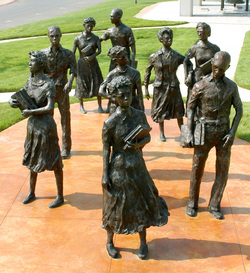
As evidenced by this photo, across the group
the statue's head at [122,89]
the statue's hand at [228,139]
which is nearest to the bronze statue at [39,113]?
the statue's head at [122,89]

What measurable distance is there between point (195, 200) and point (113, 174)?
5.98 feet

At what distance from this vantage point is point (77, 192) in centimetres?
726

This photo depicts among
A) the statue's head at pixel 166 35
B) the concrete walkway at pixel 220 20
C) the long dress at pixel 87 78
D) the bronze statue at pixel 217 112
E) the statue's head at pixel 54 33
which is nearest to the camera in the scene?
the bronze statue at pixel 217 112

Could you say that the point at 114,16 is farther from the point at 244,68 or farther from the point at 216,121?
the point at 244,68

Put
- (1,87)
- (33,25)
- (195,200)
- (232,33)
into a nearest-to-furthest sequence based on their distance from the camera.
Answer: (195,200), (1,87), (232,33), (33,25)

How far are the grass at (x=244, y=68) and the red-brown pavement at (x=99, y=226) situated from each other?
18.9ft

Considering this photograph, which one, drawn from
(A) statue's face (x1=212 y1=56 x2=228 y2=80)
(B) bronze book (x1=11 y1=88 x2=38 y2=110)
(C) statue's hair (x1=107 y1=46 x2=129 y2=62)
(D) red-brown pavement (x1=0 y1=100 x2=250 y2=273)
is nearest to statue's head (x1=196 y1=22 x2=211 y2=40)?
(C) statue's hair (x1=107 y1=46 x2=129 y2=62)

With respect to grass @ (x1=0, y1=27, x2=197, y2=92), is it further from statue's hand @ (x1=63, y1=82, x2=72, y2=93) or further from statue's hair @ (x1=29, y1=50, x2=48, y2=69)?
statue's hair @ (x1=29, y1=50, x2=48, y2=69)

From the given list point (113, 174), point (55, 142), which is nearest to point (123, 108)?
point (113, 174)

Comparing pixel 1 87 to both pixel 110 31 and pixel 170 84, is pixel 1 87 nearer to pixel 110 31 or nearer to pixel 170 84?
pixel 110 31

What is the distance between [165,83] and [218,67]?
3.34 meters

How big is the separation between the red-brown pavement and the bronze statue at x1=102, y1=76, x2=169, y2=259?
578mm

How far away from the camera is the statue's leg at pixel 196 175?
6.25 meters

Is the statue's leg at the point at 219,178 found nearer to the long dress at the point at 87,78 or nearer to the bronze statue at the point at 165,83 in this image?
the bronze statue at the point at 165,83
